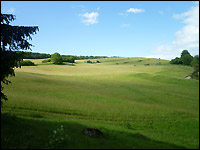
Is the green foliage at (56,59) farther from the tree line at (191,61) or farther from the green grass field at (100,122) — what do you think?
the green grass field at (100,122)

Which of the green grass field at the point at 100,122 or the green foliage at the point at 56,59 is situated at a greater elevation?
the green foliage at the point at 56,59

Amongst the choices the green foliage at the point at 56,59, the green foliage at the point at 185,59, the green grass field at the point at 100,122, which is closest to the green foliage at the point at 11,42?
the green grass field at the point at 100,122

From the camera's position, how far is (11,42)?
1284 centimetres

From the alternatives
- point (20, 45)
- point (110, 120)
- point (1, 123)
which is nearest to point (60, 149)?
point (1, 123)

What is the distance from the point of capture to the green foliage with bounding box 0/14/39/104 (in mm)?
11828

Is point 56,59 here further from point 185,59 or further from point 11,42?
point 11,42

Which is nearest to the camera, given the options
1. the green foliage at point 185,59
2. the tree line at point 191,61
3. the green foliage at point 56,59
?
the tree line at point 191,61

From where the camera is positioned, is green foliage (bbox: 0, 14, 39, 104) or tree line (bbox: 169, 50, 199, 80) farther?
tree line (bbox: 169, 50, 199, 80)

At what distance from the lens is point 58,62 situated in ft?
345

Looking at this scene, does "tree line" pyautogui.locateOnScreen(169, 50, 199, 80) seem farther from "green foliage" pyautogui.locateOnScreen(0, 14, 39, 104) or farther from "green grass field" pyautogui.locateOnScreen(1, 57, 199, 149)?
"green foliage" pyautogui.locateOnScreen(0, 14, 39, 104)

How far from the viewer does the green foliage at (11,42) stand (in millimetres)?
11828

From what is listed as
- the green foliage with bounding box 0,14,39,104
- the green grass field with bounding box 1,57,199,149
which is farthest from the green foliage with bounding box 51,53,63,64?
the green foliage with bounding box 0,14,39,104

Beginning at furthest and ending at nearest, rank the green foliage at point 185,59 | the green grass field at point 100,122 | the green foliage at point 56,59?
the green foliage at point 56,59 < the green foliage at point 185,59 < the green grass field at point 100,122

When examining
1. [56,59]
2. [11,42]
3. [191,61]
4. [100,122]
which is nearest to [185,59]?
[191,61]
